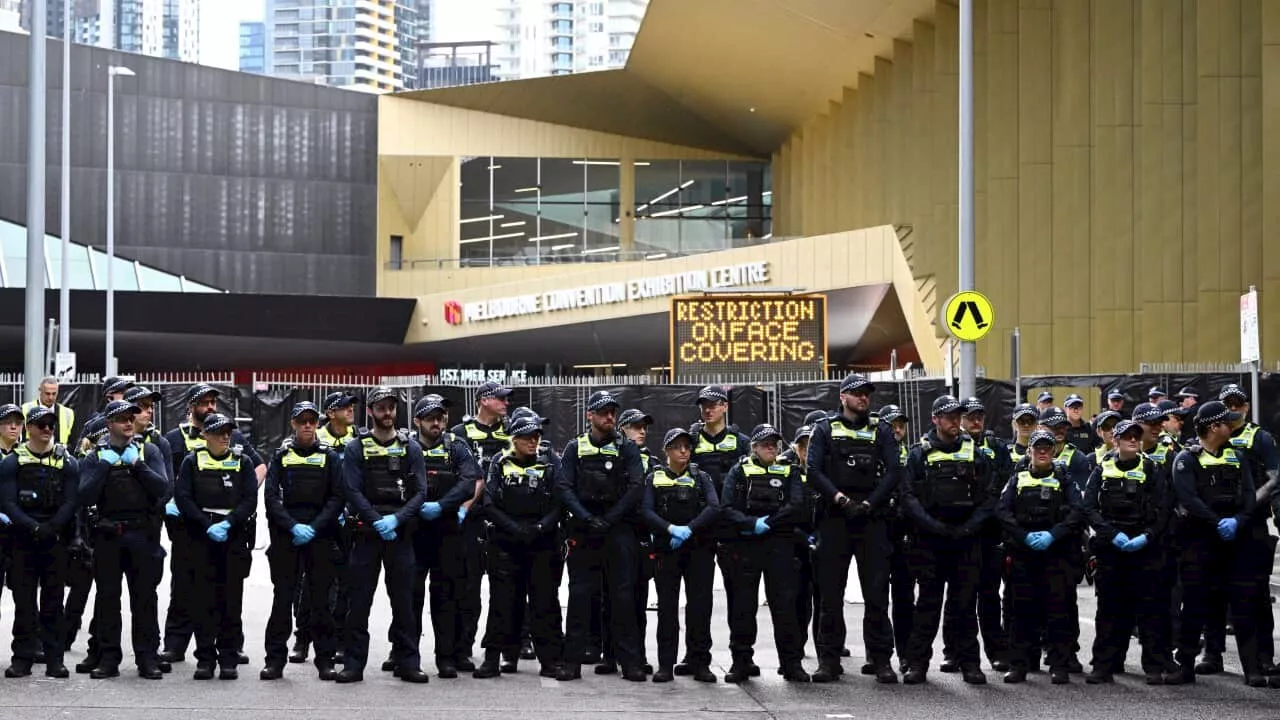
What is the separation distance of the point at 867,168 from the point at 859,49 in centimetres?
319

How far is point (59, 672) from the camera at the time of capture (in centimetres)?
1183

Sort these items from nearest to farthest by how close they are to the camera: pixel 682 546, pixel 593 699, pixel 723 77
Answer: pixel 593 699
pixel 682 546
pixel 723 77

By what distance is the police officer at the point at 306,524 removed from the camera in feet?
39.4

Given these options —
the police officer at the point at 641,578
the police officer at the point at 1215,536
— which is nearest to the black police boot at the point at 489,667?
the police officer at the point at 641,578

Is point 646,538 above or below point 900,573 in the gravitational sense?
above

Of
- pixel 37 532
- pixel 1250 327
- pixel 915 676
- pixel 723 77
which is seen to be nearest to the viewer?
pixel 37 532

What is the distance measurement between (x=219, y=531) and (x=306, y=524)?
582 mm

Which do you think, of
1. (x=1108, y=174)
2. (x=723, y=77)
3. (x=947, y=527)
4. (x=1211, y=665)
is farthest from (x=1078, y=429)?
(x=723, y=77)

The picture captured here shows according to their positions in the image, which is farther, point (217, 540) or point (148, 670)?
point (217, 540)

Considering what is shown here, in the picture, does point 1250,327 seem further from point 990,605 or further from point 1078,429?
point 990,605

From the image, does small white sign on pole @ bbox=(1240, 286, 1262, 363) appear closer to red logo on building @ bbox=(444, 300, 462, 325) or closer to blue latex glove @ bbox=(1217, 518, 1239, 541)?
blue latex glove @ bbox=(1217, 518, 1239, 541)

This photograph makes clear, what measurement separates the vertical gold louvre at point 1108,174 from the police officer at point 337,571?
61.7 ft

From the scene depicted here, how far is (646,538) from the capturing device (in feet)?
41.3

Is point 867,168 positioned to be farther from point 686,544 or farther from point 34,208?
point 686,544
